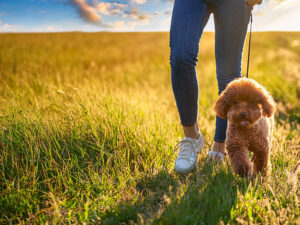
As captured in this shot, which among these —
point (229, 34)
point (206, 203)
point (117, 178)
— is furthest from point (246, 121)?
point (117, 178)

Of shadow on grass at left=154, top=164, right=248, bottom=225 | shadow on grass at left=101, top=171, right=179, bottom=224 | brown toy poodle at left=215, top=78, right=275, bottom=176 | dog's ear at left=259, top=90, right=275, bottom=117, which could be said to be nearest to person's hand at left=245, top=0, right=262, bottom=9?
brown toy poodle at left=215, top=78, right=275, bottom=176

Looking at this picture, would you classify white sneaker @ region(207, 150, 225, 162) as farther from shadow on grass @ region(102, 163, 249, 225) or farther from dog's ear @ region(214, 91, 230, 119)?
dog's ear @ region(214, 91, 230, 119)

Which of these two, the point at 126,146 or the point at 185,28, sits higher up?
the point at 185,28

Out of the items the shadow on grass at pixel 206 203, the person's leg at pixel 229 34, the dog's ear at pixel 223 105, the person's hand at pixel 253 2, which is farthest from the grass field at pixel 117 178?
the person's hand at pixel 253 2

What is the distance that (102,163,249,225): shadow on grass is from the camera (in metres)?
1.47

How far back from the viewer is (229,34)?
2.05 metres

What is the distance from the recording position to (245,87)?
1.82m

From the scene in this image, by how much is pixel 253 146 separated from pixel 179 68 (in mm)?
872

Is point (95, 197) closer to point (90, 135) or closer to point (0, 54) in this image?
point (90, 135)

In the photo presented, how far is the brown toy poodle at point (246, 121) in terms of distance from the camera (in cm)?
180

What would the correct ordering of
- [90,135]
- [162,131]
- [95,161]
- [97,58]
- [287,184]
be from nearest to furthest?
[287,184] < [95,161] < [90,135] < [162,131] < [97,58]

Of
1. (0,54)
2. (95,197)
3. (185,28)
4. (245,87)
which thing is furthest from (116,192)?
(0,54)

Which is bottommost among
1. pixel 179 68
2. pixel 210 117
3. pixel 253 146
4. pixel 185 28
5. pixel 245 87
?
pixel 210 117

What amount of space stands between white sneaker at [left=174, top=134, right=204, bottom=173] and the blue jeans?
41 cm
